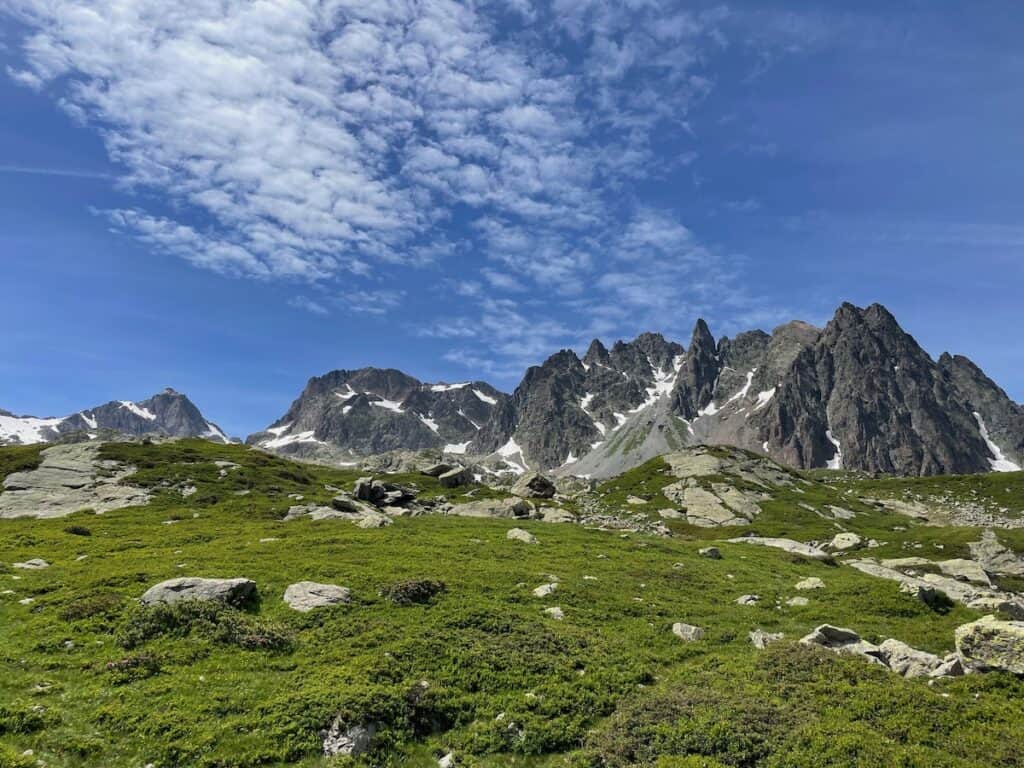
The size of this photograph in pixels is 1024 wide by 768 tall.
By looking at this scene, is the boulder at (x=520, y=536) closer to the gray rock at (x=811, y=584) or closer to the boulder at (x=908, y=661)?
the gray rock at (x=811, y=584)

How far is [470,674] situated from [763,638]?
43.9 ft

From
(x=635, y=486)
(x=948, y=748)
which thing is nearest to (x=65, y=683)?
(x=948, y=748)

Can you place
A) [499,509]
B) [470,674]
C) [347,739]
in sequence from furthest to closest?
[499,509] < [470,674] < [347,739]

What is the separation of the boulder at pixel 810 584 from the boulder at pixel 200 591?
32.0m

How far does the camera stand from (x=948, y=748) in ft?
51.9

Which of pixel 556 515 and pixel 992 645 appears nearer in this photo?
pixel 992 645

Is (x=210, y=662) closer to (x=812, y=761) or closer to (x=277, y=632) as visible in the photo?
(x=277, y=632)

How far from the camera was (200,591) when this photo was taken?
2519 centimetres

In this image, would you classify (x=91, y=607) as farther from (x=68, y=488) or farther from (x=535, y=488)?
(x=535, y=488)

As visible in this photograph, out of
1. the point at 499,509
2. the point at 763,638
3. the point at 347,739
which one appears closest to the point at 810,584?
the point at 763,638

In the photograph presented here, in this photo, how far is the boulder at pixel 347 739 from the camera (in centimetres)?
1639

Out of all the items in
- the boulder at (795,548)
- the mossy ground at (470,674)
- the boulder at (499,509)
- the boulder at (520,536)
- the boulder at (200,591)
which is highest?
the boulder at (499,509)

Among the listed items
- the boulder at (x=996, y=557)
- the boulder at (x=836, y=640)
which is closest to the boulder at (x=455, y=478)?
the boulder at (x=996, y=557)

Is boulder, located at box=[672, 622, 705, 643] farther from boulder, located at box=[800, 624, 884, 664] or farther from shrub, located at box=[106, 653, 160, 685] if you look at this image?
shrub, located at box=[106, 653, 160, 685]
